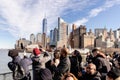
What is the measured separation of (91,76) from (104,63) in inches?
57.7

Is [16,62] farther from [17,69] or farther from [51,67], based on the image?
[51,67]

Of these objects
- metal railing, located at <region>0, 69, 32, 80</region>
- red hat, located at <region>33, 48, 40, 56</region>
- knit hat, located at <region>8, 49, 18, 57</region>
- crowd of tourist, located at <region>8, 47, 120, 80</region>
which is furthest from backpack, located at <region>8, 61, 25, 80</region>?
metal railing, located at <region>0, 69, 32, 80</region>

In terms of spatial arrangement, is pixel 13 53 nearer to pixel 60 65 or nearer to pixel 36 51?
pixel 36 51

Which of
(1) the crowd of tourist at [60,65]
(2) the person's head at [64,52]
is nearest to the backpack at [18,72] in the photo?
(1) the crowd of tourist at [60,65]

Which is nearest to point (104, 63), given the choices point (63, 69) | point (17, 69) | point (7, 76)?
point (63, 69)

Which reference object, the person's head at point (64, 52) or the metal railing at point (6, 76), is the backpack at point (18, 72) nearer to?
the person's head at point (64, 52)

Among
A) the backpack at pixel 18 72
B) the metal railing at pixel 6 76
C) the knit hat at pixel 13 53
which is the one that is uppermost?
the knit hat at pixel 13 53

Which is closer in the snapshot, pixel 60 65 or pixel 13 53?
pixel 60 65

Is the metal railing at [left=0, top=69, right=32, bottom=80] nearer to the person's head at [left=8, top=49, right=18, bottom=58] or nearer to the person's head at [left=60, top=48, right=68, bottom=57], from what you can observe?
the person's head at [left=8, top=49, right=18, bottom=58]

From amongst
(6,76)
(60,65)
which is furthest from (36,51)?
(6,76)

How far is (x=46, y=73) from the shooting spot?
259 inches

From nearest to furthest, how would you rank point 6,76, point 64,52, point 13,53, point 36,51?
point 64,52 < point 13,53 < point 36,51 < point 6,76

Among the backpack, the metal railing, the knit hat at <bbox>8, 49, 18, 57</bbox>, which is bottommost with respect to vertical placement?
the metal railing

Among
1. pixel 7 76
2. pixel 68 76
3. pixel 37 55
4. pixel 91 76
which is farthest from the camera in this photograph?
pixel 7 76
